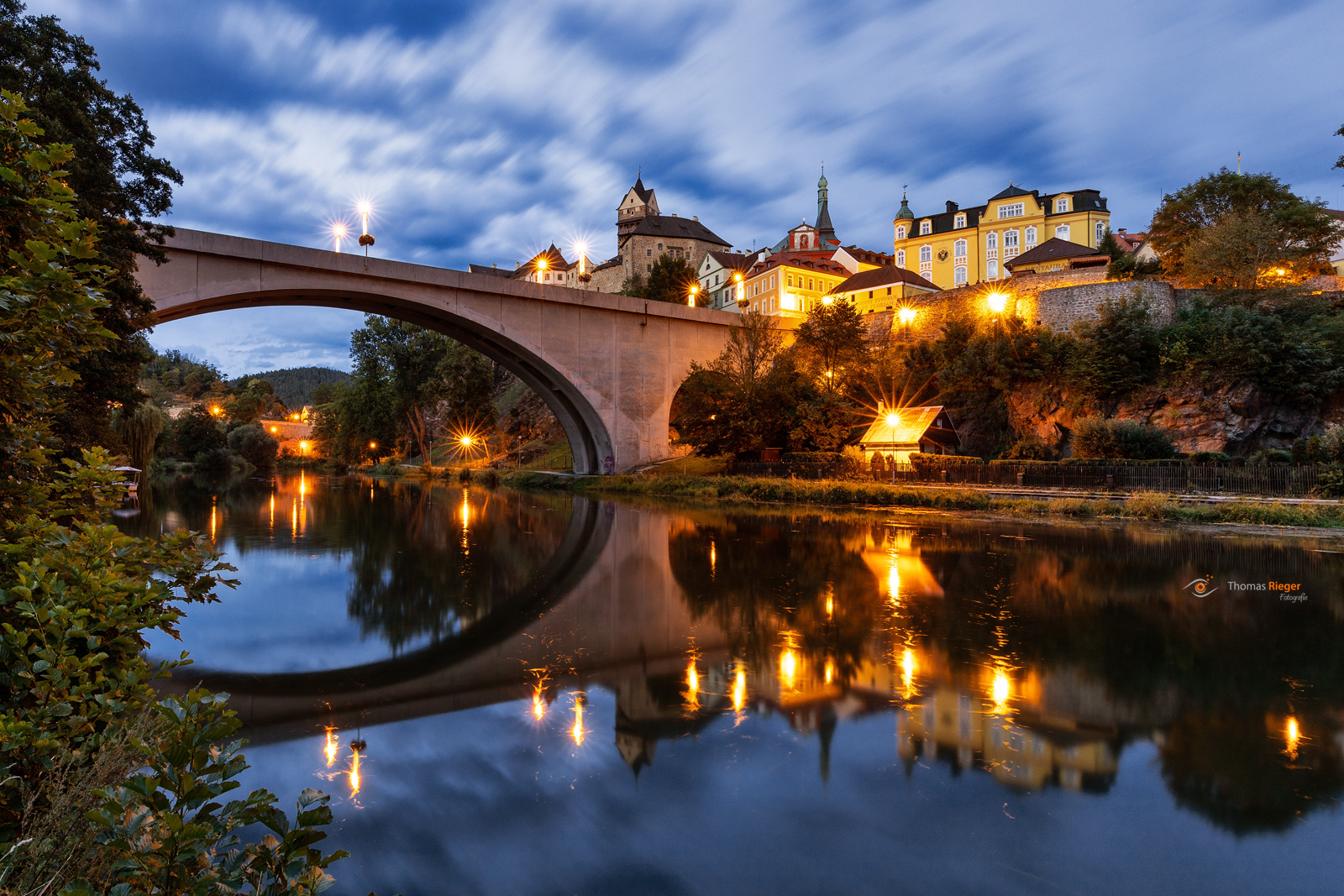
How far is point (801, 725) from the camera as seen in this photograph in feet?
17.2

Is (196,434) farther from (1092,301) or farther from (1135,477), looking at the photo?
(1135,477)

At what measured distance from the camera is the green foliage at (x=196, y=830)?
5.55ft

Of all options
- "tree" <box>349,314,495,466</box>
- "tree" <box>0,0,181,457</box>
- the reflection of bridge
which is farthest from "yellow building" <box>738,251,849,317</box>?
"tree" <box>0,0,181,457</box>

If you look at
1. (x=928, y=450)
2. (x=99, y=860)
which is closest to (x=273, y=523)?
(x=99, y=860)

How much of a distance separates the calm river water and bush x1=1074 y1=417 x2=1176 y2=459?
16.0 meters

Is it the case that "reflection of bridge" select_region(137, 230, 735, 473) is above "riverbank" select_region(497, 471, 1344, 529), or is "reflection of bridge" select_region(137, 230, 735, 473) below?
above

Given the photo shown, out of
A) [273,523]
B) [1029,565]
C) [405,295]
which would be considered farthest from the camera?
[405,295]

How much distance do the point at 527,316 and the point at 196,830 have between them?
1268 inches

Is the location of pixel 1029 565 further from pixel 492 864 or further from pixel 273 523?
pixel 273 523

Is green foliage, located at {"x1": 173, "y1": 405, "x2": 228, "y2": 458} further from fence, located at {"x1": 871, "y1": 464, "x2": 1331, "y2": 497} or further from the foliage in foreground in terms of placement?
the foliage in foreground

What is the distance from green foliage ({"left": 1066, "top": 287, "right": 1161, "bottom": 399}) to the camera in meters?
31.8

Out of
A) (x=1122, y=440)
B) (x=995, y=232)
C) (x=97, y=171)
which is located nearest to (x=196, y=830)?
(x=97, y=171)

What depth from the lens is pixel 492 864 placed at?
3.56 m

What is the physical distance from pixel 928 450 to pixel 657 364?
1433 centimetres
